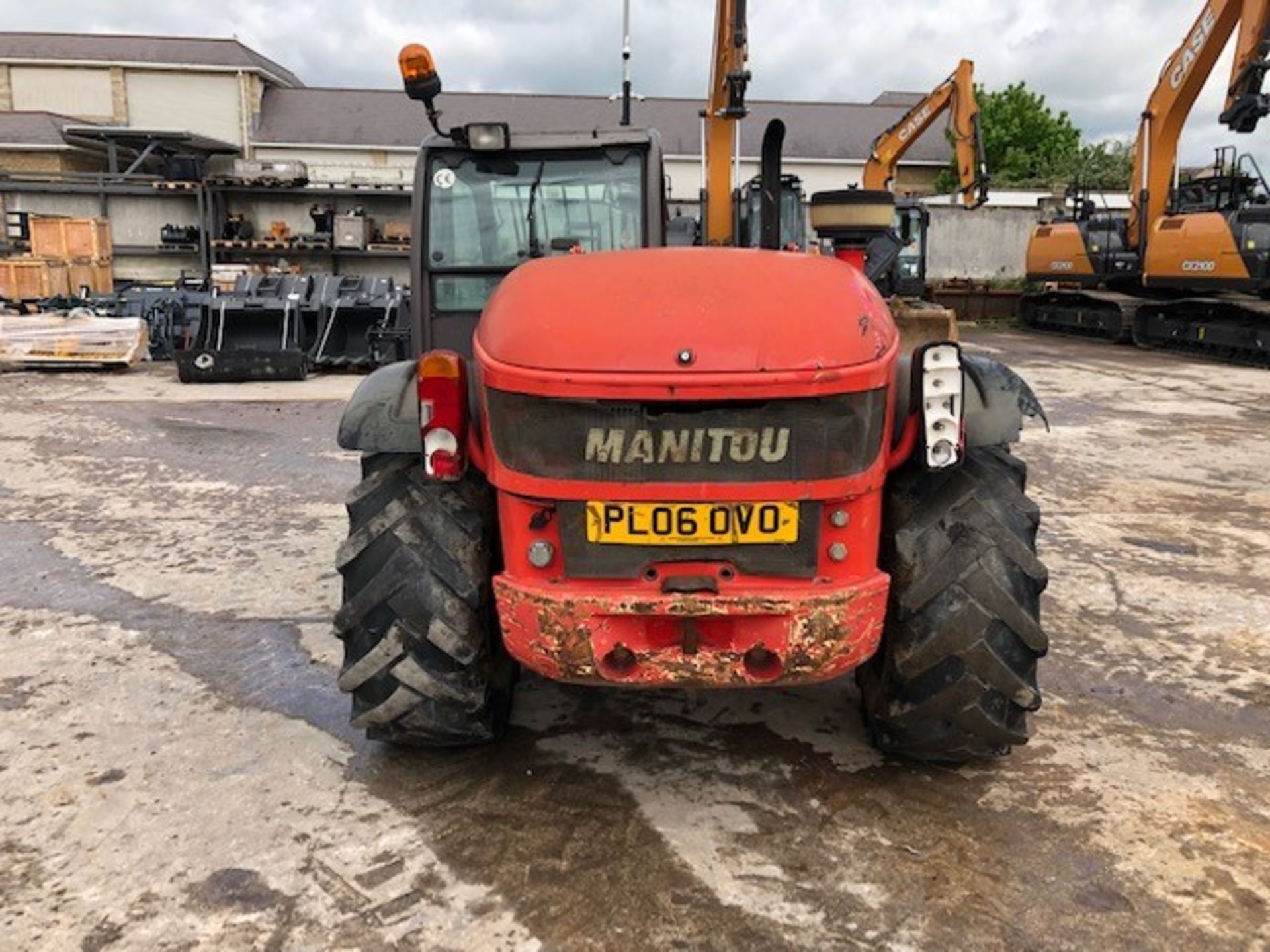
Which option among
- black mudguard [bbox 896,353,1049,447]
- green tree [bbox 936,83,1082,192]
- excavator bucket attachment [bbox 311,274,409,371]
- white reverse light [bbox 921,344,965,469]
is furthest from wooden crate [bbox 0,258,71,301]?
green tree [bbox 936,83,1082,192]

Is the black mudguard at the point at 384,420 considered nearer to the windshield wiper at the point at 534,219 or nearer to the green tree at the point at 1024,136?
the windshield wiper at the point at 534,219

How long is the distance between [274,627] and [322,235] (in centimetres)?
1664

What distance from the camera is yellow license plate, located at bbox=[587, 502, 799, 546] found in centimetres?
261

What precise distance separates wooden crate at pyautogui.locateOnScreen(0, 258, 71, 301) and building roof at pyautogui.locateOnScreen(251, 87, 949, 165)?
709 inches

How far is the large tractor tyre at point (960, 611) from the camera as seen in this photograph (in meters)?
2.89

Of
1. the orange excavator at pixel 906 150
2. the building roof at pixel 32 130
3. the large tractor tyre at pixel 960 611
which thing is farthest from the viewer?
the building roof at pixel 32 130

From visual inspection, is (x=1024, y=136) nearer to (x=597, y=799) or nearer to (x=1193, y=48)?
(x=1193, y=48)

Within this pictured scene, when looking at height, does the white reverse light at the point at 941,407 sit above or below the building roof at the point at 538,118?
below

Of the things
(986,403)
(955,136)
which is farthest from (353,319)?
(986,403)

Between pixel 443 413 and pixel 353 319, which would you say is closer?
pixel 443 413

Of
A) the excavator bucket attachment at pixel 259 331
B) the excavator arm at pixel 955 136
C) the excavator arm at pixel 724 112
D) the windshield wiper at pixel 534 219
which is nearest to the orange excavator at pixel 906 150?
the excavator arm at pixel 955 136

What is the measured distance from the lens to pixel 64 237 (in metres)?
16.9

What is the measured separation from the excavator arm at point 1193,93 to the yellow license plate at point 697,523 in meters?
13.3

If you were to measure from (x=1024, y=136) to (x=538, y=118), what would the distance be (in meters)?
20.7
